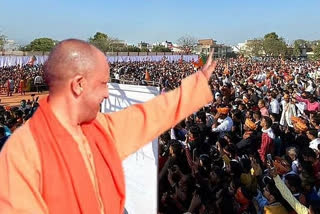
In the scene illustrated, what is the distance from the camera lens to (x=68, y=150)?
138 cm

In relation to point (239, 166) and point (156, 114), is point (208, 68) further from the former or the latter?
point (239, 166)

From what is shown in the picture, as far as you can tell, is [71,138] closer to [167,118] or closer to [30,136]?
[30,136]

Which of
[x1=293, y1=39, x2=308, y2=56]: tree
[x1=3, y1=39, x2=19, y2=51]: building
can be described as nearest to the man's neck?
[x1=3, y1=39, x2=19, y2=51]: building

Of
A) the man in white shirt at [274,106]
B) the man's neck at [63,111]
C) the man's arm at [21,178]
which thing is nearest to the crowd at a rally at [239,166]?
the man in white shirt at [274,106]

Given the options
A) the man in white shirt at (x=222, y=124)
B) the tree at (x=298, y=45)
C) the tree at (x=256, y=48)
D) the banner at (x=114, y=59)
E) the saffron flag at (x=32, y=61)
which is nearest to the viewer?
the man in white shirt at (x=222, y=124)

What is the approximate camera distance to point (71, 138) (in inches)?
55.4

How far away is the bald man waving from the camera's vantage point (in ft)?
4.10

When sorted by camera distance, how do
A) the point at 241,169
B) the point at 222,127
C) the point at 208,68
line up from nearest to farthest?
the point at 208,68 → the point at 241,169 → the point at 222,127

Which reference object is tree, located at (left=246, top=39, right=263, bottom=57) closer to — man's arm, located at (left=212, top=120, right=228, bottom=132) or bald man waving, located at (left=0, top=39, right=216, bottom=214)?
man's arm, located at (left=212, top=120, right=228, bottom=132)

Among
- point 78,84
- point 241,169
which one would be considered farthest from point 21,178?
point 241,169

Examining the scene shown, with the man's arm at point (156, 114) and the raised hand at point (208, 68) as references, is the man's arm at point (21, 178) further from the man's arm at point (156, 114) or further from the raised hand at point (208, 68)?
the raised hand at point (208, 68)

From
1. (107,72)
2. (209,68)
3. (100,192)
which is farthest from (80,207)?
(209,68)

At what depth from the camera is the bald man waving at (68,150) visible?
125 cm

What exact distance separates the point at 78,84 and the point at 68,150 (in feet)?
0.80
